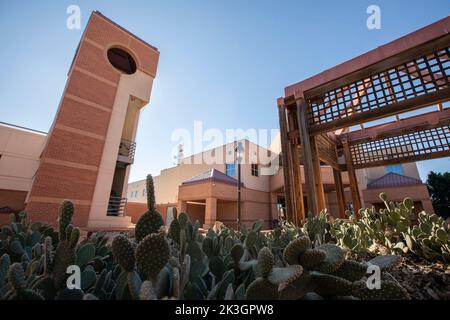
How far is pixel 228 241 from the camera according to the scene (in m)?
1.67

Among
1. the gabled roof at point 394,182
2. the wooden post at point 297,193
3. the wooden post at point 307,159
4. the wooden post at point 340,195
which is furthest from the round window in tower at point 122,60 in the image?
the gabled roof at point 394,182

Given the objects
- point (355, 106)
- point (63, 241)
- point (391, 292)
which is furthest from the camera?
point (355, 106)

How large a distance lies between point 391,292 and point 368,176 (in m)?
25.0

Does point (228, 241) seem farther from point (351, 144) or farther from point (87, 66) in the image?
point (87, 66)

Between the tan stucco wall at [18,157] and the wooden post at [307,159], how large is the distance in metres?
14.0

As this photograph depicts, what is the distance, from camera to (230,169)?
22.0 metres

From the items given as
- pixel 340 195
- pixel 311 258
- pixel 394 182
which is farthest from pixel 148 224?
pixel 394 182

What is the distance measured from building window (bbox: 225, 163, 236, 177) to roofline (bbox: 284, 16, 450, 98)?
1560 cm

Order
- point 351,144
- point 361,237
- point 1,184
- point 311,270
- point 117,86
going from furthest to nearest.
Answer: point 117,86 < point 1,184 < point 351,144 < point 361,237 < point 311,270

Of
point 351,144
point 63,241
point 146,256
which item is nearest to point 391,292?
point 146,256

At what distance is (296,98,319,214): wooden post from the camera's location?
542cm

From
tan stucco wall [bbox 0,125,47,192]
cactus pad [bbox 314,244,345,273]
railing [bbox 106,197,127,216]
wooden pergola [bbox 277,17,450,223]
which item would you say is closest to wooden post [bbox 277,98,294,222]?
wooden pergola [bbox 277,17,450,223]

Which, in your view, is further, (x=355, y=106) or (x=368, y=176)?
(x=368, y=176)

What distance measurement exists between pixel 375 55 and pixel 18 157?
1666cm
